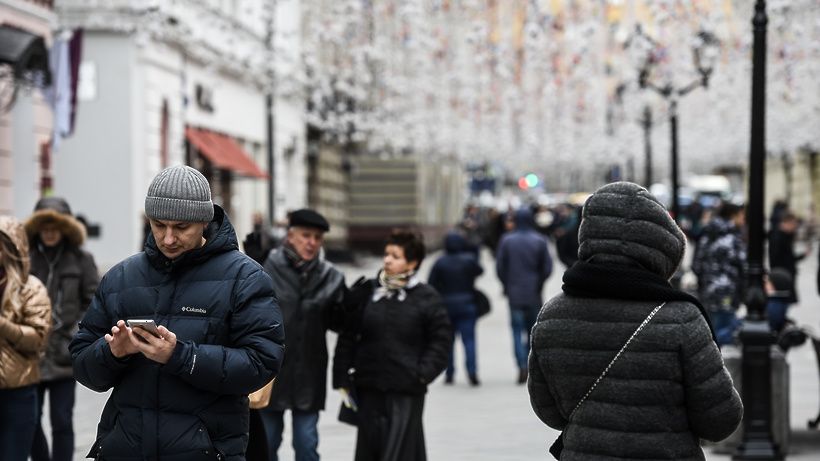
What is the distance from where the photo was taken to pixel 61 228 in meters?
10.1

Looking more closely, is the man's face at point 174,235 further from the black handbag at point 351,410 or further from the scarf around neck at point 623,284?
the black handbag at point 351,410

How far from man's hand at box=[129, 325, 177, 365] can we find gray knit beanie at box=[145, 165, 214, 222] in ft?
1.55

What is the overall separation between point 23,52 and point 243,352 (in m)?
15.2

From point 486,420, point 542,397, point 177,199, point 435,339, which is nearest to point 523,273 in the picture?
point 486,420

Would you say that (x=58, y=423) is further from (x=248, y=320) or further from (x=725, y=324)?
(x=725, y=324)

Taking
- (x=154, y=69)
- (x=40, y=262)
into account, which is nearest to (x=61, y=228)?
(x=40, y=262)

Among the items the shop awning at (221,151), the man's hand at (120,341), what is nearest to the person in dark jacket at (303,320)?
the man's hand at (120,341)

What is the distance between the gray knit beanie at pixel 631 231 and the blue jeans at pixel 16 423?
415 cm

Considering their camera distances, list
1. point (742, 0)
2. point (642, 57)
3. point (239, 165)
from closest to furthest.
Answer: point (642, 57)
point (742, 0)
point (239, 165)

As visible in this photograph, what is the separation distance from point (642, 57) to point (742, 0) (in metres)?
5.38

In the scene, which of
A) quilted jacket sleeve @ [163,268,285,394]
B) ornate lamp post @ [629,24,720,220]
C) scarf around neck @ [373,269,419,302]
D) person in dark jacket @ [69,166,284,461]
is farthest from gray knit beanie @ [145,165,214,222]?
ornate lamp post @ [629,24,720,220]

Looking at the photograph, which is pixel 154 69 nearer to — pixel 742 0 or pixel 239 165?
pixel 239 165

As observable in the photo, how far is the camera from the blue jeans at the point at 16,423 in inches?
337

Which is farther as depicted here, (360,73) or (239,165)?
(360,73)
